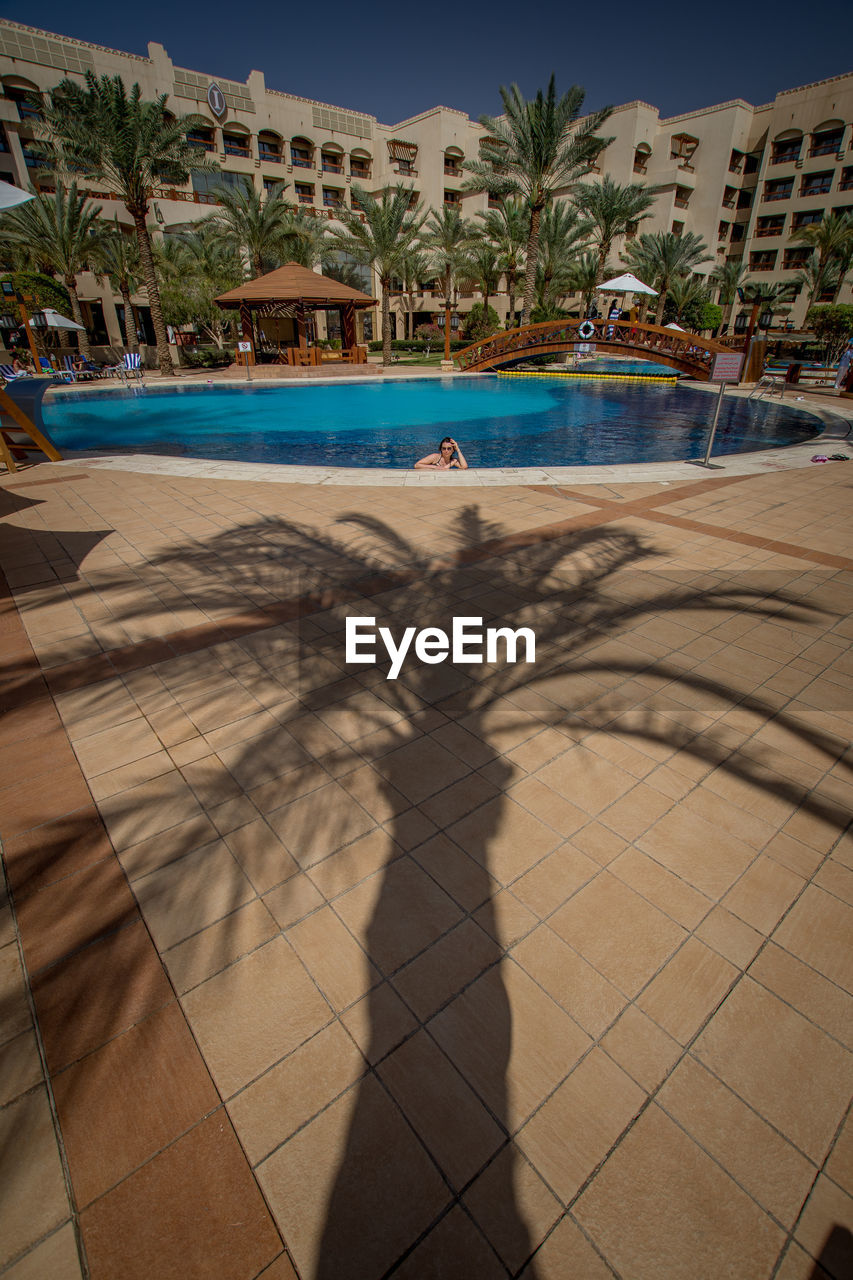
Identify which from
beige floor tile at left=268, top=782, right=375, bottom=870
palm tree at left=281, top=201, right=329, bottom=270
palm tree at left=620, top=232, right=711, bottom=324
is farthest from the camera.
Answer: palm tree at left=620, top=232, right=711, bottom=324

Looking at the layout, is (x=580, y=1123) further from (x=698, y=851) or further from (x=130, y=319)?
(x=130, y=319)

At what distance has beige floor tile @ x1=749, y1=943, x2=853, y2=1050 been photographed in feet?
7.97

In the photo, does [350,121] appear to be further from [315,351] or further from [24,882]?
[24,882]

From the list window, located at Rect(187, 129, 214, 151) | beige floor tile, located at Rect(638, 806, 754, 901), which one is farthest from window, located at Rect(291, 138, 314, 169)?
beige floor tile, located at Rect(638, 806, 754, 901)

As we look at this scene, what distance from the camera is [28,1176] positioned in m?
1.98

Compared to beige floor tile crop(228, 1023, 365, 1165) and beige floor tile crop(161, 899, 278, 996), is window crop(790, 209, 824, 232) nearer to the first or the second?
beige floor tile crop(161, 899, 278, 996)

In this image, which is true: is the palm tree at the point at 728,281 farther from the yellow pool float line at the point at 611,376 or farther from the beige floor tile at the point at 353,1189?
the beige floor tile at the point at 353,1189

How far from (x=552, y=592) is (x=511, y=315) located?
49.8m

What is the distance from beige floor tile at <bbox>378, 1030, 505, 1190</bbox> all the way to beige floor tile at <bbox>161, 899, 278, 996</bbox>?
82cm

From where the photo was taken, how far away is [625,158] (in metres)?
51.7

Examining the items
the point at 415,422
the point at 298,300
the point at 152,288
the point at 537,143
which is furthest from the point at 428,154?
the point at 415,422

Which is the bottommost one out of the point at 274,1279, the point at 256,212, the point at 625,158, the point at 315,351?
the point at 274,1279

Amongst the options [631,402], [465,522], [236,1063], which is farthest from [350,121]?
[236,1063]

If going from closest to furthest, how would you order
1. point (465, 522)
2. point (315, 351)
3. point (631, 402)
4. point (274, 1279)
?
point (274, 1279), point (465, 522), point (631, 402), point (315, 351)
